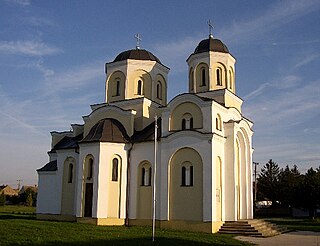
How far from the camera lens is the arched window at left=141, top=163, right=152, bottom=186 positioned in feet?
91.6

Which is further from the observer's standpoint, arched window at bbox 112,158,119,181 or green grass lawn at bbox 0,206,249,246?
arched window at bbox 112,158,119,181

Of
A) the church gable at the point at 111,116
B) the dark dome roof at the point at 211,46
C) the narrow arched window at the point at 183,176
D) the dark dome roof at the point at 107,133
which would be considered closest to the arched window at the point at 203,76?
the dark dome roof at the point at 211,46

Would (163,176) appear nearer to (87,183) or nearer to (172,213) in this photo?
(172,213)

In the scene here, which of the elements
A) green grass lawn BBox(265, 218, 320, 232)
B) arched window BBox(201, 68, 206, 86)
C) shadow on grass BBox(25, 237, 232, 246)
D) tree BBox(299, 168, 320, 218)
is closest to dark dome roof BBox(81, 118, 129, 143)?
arched window BBox(201, 68, 206, 86)

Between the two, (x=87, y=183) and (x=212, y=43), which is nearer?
(x=87, y=183)

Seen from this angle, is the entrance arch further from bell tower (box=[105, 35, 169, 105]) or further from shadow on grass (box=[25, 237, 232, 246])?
bell tower (box=[105, 35, 169, 105])

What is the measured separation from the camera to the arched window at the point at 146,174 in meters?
27.9

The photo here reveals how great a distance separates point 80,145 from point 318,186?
28690 millimetres

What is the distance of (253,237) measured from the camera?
2333 cm

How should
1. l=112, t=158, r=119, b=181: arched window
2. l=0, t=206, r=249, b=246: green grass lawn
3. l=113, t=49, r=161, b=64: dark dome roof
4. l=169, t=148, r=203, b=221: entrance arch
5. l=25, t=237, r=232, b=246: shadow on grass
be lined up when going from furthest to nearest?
l=113, t=49, r=161, b=64: dark dome roof < l=112, t=158, r=119, b=181: arched window < l=169, t=148, r=203, b=221: entrance arch < l=0, t=206, r=249, b=246: green grass lawn < l=25, t=237, r=232, b=246: shadow on grass

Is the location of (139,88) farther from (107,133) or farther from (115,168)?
(115,168)

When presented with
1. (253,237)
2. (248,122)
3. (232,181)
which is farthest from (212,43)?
(253,237)

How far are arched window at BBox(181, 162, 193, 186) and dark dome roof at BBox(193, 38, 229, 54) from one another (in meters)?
9.59

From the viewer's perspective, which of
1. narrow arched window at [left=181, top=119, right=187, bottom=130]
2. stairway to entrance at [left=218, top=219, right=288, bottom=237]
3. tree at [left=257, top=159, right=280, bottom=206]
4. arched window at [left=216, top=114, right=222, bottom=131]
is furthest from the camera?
tree at [left=257, top=159, right=280, bottom=206]
